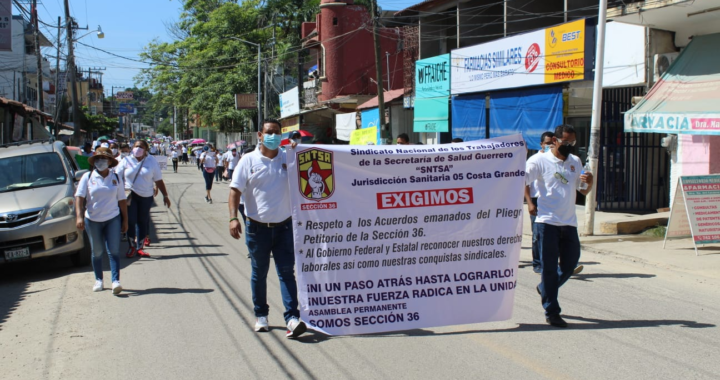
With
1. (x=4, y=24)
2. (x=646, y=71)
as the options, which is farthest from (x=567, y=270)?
(x=4, y=24)

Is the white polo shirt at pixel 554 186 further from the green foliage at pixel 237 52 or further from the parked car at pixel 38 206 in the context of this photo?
the green foliage at pixel 237 52

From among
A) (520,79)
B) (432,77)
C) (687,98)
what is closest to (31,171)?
(687,98)

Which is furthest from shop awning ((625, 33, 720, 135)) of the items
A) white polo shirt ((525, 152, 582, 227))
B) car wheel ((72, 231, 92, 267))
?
car wheel ((72, 231, 92, 267))

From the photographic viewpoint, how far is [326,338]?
5684 mm

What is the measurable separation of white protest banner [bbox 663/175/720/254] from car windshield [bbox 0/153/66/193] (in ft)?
32.7

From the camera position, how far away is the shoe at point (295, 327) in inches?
218

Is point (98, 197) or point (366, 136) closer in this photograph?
point (98, 197)

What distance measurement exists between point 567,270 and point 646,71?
9.88m

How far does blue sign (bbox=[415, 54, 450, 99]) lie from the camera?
76.4ft

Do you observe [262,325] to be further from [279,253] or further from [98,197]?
[98,197]

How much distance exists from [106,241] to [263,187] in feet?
10.8

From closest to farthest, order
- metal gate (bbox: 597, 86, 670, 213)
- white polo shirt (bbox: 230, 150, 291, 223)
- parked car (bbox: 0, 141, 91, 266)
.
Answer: white polo shirt (bbox: 230, 150, 291, 223) → parked car (bbox: 0, 141, 91, 266) → metal gate (bbox: 597, 86, 670, 213)

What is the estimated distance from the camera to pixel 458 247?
576cm

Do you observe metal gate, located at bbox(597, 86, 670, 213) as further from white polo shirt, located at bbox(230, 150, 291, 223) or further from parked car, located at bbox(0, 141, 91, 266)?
white polo shirt, located at bbox(230, 150, 291, 223)
